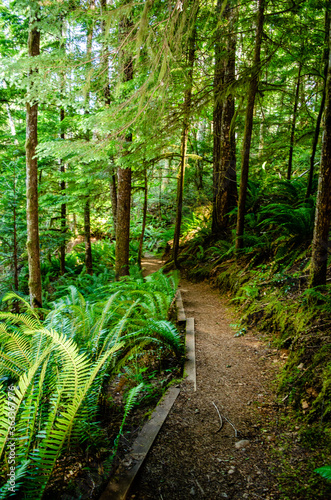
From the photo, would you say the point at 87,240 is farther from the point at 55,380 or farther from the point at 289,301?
the point at 55,380

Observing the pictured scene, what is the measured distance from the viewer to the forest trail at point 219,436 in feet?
5.93

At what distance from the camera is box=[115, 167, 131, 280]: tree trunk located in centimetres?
724

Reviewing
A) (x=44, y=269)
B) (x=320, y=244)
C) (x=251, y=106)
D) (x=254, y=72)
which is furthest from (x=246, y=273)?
(x=44, y=269)

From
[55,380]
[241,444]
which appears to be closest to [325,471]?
[241,444]

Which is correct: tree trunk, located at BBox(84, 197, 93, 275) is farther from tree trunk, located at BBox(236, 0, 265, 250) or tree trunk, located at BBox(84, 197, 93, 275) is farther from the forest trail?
the forest trail

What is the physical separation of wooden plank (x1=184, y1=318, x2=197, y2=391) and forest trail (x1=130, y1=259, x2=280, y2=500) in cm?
9

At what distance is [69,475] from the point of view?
6.04 feet

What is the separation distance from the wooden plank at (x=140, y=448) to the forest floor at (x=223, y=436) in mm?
55

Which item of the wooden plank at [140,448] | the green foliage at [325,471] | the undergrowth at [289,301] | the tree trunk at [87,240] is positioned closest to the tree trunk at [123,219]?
the undergrowth at [289,301]

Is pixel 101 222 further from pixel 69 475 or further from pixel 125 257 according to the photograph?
pixel 69 475

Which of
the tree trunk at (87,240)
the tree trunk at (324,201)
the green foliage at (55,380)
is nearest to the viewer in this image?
the green foliage at (55,380)

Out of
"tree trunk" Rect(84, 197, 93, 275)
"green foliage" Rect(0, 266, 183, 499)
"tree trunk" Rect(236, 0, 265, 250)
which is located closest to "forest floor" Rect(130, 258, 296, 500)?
"green foliage" Rect(0, 266, 183, 499)

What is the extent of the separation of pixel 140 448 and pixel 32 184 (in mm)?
5772

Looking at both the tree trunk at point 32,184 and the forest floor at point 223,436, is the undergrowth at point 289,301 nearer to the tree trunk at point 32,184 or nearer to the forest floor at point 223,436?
the forest floor at point 223,436
